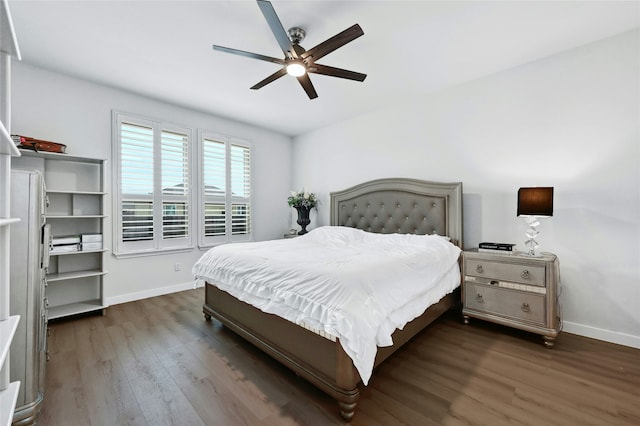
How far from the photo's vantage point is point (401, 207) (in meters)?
3.74


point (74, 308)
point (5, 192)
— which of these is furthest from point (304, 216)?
point (5, 192)

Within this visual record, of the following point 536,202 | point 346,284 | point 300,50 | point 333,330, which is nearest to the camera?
point 333,330

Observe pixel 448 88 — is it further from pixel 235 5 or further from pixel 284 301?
pixel 284 301

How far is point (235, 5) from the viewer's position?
211 cm

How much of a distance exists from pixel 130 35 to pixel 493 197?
4.04 meters

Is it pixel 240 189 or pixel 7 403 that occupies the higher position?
pixel 240 189

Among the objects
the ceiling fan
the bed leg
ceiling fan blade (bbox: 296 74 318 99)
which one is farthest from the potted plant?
the bed leg

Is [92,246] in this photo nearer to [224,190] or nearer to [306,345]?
[224,190]

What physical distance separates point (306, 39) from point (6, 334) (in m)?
2.74

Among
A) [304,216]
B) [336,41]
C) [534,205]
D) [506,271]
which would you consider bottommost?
[506,271]

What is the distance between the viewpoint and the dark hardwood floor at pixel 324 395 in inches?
63.2

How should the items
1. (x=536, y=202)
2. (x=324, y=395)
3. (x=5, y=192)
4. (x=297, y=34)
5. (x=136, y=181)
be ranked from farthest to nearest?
(x=136, y=181) → (x=536, y=202) → (x=297, y=34) → (x=324, y=395) → (x=5, y=192)

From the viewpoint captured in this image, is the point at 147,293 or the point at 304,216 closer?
the point at 147,293

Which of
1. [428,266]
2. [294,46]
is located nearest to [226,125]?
[294,46]
